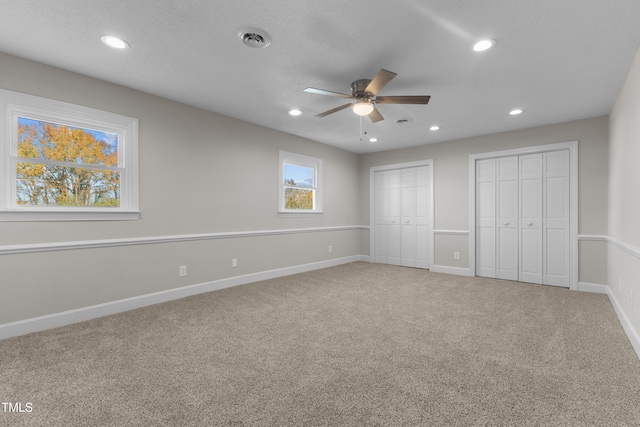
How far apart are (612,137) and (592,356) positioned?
295cm

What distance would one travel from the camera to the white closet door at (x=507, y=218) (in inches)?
185

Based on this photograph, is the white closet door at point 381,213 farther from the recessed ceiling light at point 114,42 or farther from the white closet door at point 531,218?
the recessed ceiling light at point 114,42

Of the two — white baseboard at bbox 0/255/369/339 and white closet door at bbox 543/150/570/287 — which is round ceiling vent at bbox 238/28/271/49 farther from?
white closet door at bbox 543/150/570/287

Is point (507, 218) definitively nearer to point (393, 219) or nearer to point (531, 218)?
point (531, 218)

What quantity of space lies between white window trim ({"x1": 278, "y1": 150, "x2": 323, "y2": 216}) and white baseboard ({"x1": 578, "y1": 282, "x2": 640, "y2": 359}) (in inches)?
164

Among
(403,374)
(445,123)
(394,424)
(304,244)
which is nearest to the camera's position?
(394,424)

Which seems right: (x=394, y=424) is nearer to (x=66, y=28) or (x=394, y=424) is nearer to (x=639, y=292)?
(x=639, y=292)

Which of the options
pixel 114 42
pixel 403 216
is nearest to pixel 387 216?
pixel 403 216

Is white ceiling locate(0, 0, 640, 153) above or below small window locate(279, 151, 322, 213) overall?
above

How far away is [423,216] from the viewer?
5711 millimetres

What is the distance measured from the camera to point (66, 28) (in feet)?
7.13

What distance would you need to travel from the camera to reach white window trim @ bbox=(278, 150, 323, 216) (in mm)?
4934

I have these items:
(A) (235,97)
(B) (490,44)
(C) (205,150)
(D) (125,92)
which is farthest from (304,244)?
(B) (490,44)

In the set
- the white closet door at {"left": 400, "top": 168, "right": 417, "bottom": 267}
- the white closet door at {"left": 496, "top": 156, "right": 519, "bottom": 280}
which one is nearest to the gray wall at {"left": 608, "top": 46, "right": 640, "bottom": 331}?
the white closet door at {"left": 496, "top": 156, "right": 519, "bottom": 280}
